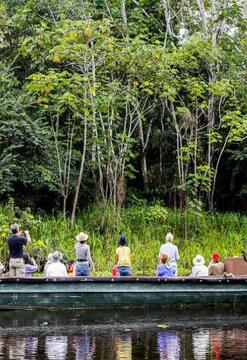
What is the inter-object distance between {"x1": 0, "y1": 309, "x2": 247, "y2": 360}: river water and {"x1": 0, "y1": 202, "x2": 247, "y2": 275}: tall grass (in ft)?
14.8

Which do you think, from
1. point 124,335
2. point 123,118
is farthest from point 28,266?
point 123,118

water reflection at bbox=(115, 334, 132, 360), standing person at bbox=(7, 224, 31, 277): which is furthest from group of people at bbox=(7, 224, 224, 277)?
water reflection at bbox=(115, 334, 132, 360)

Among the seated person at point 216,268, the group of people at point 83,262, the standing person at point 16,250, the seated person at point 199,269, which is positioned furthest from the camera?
the seated person at point 199,269

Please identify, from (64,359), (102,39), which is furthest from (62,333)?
(102,39)

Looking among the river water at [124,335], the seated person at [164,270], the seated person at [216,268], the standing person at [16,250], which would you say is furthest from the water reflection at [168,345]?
the standing person at [16,250]

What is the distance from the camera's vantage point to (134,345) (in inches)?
475

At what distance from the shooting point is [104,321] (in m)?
15.0

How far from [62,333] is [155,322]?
222 centimetres

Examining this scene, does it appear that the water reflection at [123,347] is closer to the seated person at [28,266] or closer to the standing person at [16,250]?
the standing person at [16,250]

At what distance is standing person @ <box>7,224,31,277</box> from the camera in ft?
52.2

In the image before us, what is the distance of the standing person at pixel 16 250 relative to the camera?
1590 centimetres

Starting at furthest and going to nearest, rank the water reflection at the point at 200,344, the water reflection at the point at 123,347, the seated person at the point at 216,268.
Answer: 1. the seated person at the point at 216,268
2. the water reflection at the point at 200,344
3. the water reflection at the point at 123,347

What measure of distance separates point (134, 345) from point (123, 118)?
1441 centimetres

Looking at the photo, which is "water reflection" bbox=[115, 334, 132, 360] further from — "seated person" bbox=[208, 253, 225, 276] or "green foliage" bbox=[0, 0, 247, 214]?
"green foliage" bbox=[0, 0, 247, 214]
